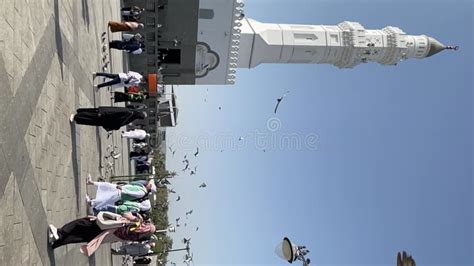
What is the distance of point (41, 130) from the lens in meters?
8.27

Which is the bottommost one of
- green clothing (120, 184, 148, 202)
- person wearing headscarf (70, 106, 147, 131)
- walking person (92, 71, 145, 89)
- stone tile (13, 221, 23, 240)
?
green clothing (120, 184, 148, 202)

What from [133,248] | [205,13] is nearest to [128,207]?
[133,248]

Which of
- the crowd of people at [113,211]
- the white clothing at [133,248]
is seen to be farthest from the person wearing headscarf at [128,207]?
the white clothing at [133,248]

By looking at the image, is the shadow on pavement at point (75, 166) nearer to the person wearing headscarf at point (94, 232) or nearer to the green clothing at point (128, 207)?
the green clothing at point (128, 207)

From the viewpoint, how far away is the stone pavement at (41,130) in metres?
6.73

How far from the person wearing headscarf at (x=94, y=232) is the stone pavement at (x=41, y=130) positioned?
292 mm

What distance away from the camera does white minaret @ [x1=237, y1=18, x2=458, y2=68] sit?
35575mm

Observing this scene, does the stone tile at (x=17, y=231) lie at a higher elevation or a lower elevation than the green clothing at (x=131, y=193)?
higher

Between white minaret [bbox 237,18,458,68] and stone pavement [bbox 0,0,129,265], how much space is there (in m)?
23.5

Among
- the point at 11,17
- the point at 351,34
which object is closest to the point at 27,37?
the point at 11,17

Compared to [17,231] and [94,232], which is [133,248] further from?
[17,231]

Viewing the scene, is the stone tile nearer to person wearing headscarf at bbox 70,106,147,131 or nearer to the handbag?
the handbag

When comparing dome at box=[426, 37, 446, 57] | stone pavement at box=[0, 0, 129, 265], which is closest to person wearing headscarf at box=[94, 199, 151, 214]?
stone pavement at box=[0, 0, 129, 265]

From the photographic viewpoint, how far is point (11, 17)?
23.5 feet
